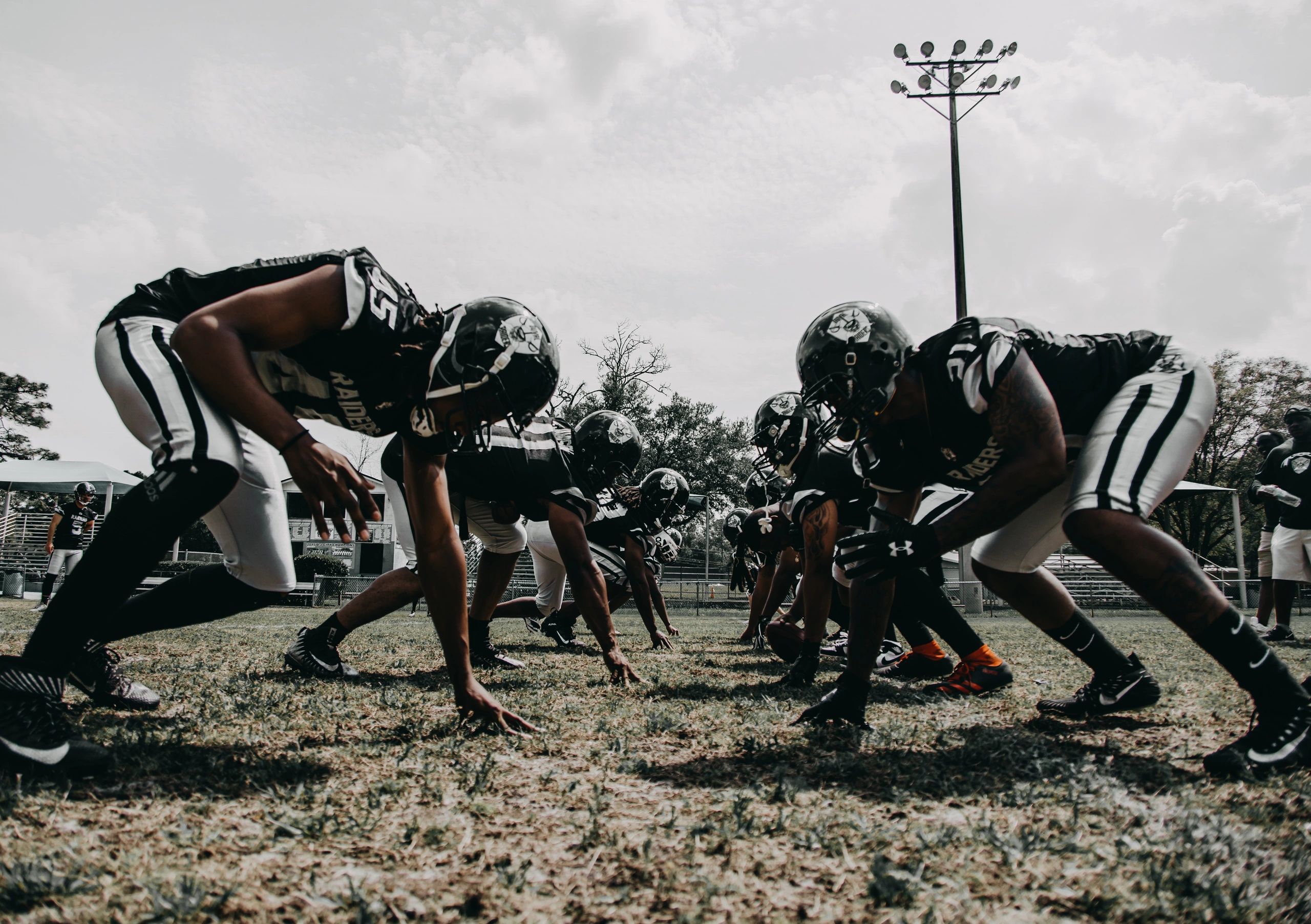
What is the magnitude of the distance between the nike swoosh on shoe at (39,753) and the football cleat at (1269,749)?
3.53 m

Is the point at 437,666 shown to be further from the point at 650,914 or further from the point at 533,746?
the point at 650,914

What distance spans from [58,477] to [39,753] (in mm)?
29475

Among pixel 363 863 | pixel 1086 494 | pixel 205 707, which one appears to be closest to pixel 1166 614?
pixel 1086 494

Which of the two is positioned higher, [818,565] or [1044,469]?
[1044,469]

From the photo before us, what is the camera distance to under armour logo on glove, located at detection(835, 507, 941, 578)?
306cm

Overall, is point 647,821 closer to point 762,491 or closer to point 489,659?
point 489,659

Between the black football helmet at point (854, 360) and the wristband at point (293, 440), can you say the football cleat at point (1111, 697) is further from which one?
the wristband at point (293, 440)

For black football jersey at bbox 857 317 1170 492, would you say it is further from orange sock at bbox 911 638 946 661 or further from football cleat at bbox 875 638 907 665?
football cleat at bbox 875 638 907 665

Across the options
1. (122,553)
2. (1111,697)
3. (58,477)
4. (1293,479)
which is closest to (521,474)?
(122,553)

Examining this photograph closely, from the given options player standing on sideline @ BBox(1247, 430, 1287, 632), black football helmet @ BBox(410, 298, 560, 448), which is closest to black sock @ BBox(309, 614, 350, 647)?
black football helmet @ BBox(410, 298, 560, 448)

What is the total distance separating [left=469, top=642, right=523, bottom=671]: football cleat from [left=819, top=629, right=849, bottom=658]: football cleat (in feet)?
8.92

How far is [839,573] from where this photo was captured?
217 inches

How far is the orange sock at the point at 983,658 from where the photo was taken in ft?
15.5

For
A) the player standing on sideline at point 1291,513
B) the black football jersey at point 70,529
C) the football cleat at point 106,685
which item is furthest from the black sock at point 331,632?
the black football jersey at point 70,529
